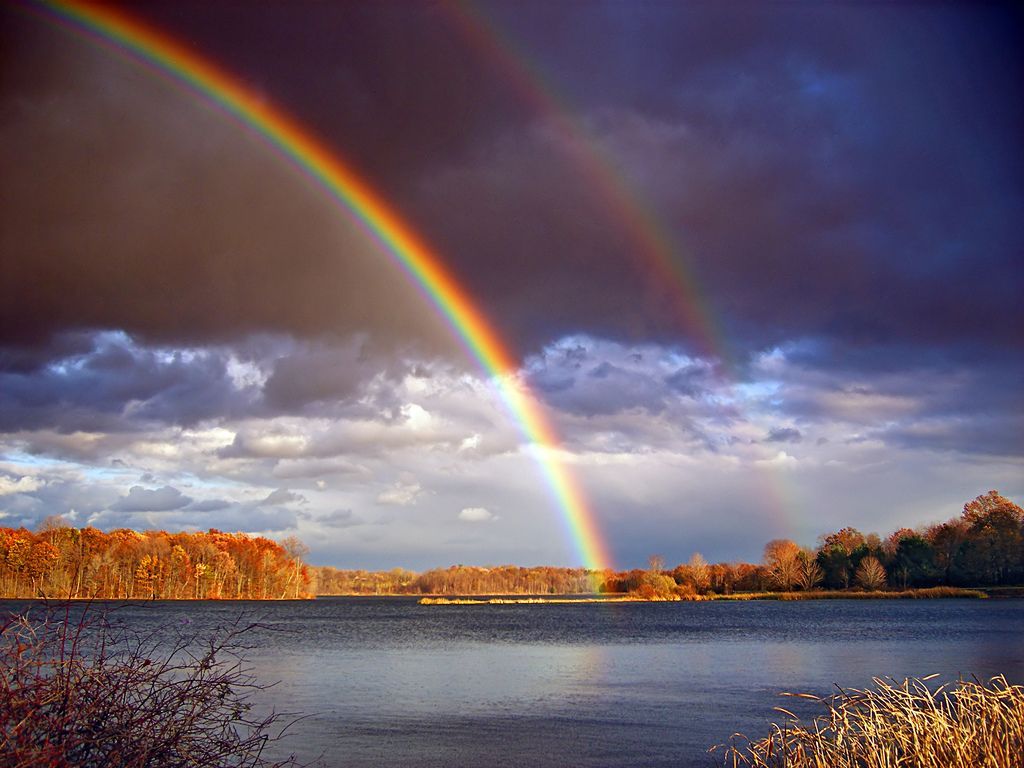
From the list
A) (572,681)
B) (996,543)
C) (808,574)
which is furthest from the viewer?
(808,574)

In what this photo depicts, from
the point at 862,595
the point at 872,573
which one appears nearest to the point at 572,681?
the point at 872,573

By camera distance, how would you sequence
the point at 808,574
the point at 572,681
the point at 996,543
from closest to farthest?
the point at 572,681 → the point at 996,543 → the point at 808,574

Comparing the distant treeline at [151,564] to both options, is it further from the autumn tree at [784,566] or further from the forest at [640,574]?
the autumn tree at [784,566]

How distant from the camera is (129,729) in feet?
24.8

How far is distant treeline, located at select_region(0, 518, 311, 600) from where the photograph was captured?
118 meters

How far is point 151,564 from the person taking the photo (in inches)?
5517

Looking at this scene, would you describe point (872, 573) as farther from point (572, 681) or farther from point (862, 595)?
point (572, 681)

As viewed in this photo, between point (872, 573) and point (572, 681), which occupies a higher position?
point (872, 573)

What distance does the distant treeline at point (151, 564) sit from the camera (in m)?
118

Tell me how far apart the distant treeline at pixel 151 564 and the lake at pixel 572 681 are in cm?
6569

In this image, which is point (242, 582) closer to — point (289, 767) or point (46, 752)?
point (289, 767)

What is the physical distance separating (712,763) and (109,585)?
5144 inches

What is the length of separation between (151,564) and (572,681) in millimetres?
123937

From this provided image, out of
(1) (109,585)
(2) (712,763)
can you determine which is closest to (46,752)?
(2) (712,763)
